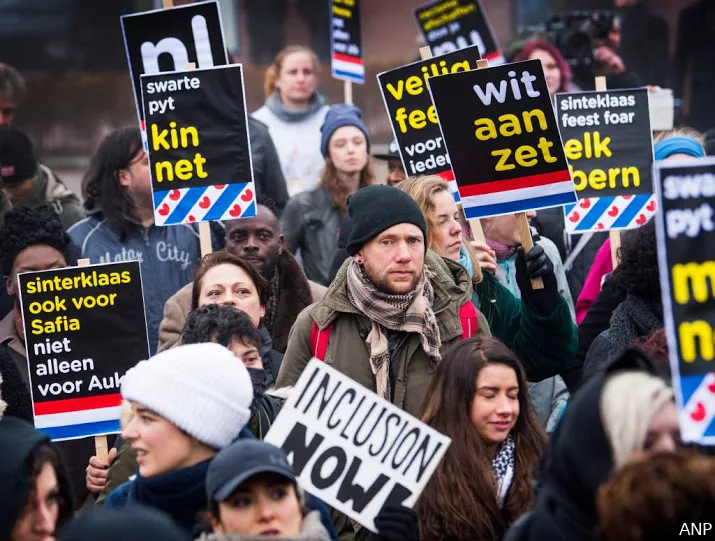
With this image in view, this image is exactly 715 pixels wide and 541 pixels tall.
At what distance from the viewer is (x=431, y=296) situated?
20.2ft

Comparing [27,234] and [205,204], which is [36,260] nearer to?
[27,234]

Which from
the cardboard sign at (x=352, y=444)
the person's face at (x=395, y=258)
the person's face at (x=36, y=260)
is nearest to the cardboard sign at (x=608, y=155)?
the person's face at (x=395, y=258)

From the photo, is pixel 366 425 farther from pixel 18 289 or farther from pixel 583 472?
pixel 18 289

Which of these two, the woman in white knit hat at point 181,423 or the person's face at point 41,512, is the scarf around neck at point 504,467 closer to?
the woman in white knit hat at point 181,423

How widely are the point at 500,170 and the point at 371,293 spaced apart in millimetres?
1148

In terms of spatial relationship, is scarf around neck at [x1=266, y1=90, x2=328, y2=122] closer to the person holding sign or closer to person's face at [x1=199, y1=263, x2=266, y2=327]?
the person holding sign

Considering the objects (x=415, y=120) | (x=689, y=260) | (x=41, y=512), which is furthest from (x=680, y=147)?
(x=41, y=512)

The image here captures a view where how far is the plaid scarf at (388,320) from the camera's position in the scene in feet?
19.5

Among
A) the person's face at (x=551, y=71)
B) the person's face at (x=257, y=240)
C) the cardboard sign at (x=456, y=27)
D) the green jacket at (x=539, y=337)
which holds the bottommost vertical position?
the green jacket at (x=539, y=337)

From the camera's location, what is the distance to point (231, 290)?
678 centimetres

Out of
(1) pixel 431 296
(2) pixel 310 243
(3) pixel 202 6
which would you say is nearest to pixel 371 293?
(1) pixel 431 296

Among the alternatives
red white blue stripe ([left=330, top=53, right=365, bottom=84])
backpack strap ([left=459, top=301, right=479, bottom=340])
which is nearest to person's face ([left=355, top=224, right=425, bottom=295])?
backpack strap ([left=459, top=301, right=479, bottom=340])

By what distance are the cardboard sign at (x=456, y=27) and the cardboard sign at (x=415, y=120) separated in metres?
2.11

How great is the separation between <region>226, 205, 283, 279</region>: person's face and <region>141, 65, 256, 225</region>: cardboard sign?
0.13 meters
